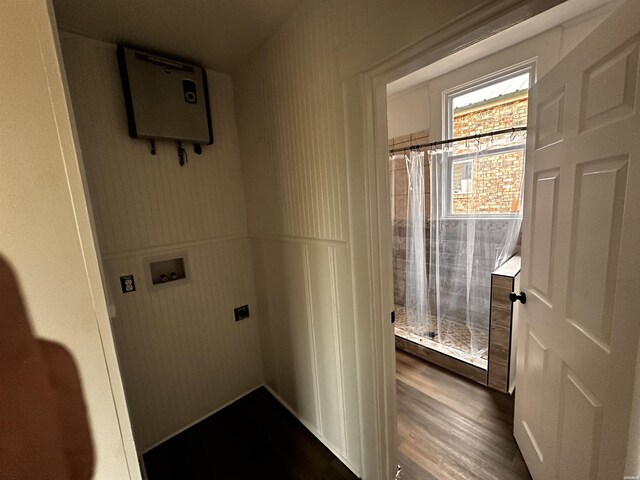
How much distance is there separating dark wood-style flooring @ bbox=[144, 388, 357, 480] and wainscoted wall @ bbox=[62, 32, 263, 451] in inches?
5.2

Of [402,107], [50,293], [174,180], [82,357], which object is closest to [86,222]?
[50,293]

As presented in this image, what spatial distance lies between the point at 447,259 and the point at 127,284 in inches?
96.3

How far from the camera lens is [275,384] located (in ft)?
6.76

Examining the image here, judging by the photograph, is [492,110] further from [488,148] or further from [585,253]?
[585,253]

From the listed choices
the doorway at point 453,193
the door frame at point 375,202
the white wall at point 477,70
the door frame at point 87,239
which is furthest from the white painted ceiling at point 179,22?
the white wall at point 477,70

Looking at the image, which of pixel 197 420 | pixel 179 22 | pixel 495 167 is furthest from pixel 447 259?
pixel 179 22

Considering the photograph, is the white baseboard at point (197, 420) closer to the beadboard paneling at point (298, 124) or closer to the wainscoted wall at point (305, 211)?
the wainscoted wall at point (305, 211)

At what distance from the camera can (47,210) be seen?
44 centimetres

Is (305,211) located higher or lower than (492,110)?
lower

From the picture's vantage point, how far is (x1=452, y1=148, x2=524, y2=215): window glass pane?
1.98 metres

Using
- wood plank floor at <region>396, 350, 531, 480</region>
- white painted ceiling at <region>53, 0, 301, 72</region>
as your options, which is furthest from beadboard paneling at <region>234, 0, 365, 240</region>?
wood plank floor at <region>396, 350, 531, 480</region>

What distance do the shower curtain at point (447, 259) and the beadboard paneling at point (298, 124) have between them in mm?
1412

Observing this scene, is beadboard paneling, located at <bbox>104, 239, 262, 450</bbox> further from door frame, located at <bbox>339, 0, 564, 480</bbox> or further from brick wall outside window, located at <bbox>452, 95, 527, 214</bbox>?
brick wall outside window, located at <bbox>452, 95, 527, 214</bbox>

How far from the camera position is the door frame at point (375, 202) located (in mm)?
888
